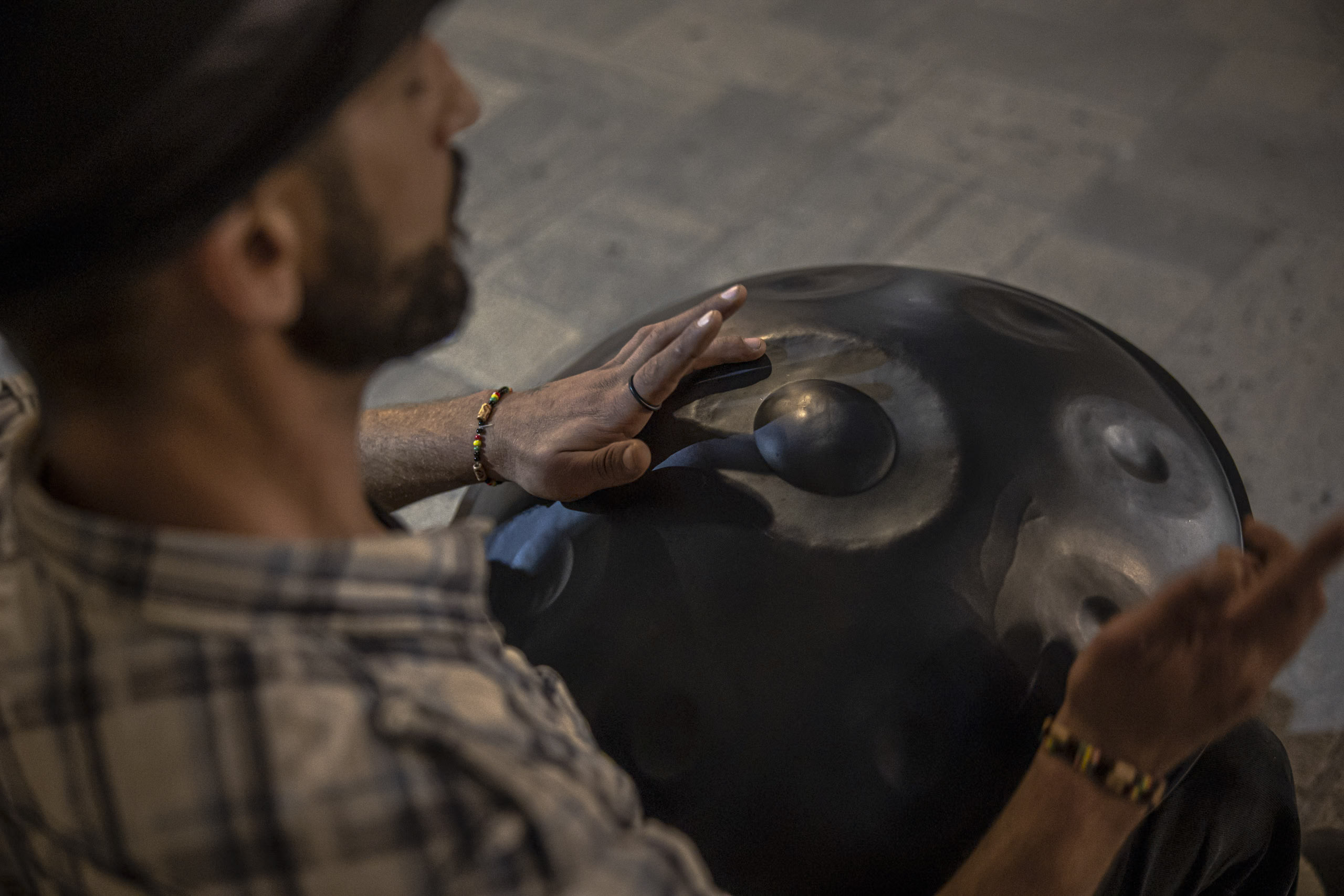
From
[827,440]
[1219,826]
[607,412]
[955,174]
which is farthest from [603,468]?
[955,174]

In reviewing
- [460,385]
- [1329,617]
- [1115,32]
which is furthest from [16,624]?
[1115,32]

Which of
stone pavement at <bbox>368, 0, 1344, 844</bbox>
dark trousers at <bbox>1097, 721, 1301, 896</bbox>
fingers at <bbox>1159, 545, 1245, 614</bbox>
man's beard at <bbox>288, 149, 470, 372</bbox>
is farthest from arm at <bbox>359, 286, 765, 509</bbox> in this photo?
stone pavement at <bbox>368, 0, 1344, 844</bbox>

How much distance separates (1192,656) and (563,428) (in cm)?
52

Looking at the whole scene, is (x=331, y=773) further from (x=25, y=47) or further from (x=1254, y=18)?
(x=1254, y=18)

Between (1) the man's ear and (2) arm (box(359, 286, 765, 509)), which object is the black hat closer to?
(1) the man's ear

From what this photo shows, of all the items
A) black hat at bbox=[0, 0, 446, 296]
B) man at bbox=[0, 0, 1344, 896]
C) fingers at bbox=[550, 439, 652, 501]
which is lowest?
fingers at bbox=[550, 439, 652, 501]

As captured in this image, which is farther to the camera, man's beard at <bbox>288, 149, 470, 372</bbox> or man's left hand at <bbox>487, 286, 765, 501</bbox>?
man's left hand at <bbox>487, 286, 765, 501</bbox>

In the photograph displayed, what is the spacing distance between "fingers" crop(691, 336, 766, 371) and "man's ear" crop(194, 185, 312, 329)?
46cm

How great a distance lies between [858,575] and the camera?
32.0 inches

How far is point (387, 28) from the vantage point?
20.9 inches

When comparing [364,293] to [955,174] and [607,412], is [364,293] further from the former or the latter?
[955,174]

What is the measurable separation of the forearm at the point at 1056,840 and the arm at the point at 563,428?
0.38m

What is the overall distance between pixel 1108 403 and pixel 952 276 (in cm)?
21

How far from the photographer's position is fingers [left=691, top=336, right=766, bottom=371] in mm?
947
